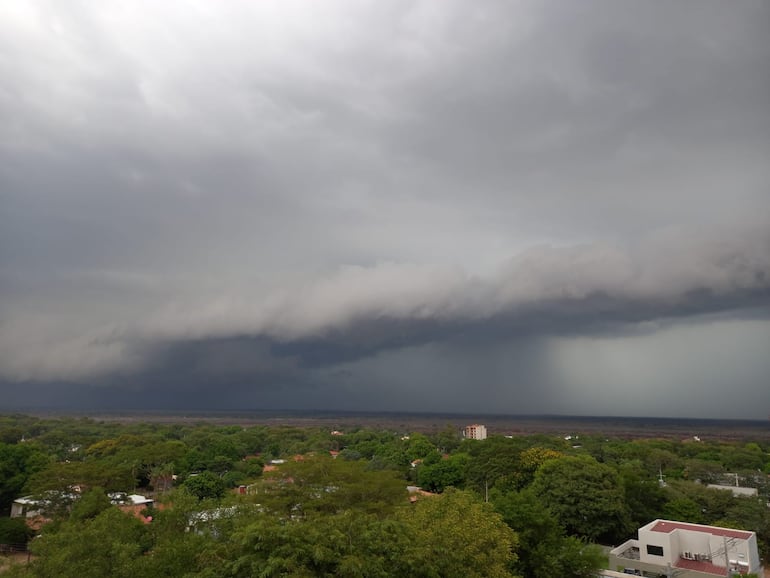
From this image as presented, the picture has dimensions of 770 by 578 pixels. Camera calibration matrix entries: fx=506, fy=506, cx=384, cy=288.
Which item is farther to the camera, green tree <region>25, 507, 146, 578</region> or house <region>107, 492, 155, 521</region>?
house <region>107, 492, 155, 521</region>

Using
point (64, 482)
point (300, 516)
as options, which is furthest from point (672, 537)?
point (64, 482)

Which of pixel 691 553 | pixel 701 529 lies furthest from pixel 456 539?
pixel 701 529

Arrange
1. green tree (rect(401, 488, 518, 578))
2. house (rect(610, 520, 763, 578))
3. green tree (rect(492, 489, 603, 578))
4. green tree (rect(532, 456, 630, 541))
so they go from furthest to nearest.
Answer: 1. green tree (rect(532, 456, 630, 541))
2. house (rect(610, 520, 763, 578))
3. green tree (rect(492, 489, 603, 578))
4. green tree (rect(401, 488, 518, 578))

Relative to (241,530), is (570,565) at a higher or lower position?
lower

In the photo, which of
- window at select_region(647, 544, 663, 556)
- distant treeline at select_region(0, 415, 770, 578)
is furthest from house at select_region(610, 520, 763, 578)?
distant treeline at select_region(0, 415, 770, 578)

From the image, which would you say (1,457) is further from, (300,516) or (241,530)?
(241,530)

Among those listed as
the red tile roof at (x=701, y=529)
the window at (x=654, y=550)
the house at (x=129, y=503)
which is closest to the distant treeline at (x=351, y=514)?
the house at (x=129, y=503)

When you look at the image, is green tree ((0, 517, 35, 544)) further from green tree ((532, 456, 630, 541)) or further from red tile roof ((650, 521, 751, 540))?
red tile roof ((650, 521, 751, 540))
